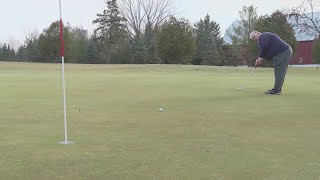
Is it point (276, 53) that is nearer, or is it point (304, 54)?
point (276, 53)

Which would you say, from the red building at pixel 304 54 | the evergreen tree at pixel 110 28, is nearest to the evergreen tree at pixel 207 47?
the red building at pixel 304 54

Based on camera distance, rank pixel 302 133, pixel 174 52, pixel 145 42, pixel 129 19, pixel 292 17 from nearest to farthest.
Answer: pixel 302 133
pixel 292 17
pixel 174 52
pixel 145 42
pixel 129 19

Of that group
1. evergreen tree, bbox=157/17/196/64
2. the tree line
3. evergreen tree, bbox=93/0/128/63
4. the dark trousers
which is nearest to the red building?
the tree line

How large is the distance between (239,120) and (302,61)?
6995 centimetres

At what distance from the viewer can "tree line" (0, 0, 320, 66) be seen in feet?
162

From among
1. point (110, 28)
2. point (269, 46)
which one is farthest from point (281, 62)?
point (110, 28)

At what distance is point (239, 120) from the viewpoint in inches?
305

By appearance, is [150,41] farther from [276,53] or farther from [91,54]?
[276,53]

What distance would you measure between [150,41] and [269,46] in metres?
57.9

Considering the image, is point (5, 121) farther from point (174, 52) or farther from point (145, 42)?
point (145, 42)

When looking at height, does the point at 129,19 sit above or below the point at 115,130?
above

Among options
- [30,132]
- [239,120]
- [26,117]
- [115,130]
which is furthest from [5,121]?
[239,120]

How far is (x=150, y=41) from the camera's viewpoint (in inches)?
2771

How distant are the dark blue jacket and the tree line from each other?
31831 millimetres
